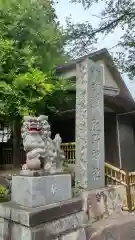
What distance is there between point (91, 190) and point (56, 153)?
58.6 inches

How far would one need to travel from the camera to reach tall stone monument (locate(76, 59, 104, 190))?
536 cm

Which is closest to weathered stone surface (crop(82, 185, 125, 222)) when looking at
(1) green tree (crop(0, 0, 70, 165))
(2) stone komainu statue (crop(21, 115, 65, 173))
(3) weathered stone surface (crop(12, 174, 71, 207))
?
(3) weathered stone surface (crop(12, 174, 71, 207))

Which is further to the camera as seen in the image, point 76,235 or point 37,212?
point 76,235

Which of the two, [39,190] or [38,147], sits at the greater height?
[38,147]

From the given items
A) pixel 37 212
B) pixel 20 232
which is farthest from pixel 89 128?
pixel 20 232

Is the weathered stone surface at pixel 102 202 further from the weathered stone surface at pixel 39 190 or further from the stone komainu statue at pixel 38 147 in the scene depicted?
the stone komainu statue at pixel 38 147

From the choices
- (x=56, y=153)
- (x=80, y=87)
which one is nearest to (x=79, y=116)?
(x=80, y=87)

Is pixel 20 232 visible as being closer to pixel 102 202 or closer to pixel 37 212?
pixel 37 212

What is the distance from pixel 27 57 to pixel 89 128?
11.4 feet

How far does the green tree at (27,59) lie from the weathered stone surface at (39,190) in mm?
3195

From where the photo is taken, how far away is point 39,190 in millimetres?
3785

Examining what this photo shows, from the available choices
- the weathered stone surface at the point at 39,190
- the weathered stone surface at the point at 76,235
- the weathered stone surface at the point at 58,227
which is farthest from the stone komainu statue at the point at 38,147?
the weathered stone surface at the point at 76,235

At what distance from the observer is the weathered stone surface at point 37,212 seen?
11.3 ft

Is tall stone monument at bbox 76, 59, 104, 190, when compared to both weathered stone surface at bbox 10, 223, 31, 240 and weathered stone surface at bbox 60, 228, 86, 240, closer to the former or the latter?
weathered stone surface at bbox 60, 228, 86, 240
